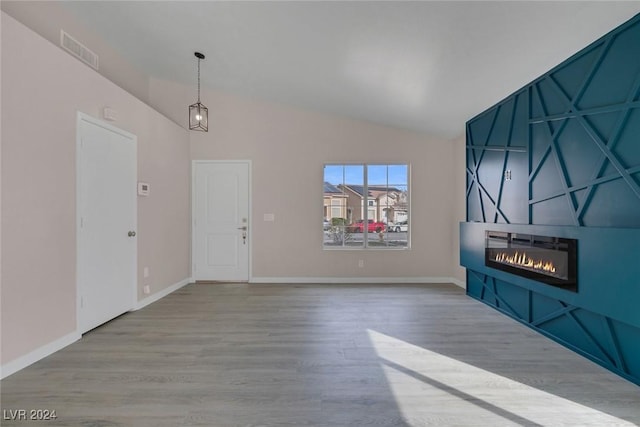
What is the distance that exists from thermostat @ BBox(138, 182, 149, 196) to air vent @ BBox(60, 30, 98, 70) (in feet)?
5.05

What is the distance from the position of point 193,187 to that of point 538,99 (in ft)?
16.5

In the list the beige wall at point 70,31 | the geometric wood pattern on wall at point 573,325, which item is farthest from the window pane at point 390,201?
the beige wall at point 70,31

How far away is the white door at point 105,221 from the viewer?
2.87 m

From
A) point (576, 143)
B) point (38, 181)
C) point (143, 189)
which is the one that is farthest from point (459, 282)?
point (38, 181)

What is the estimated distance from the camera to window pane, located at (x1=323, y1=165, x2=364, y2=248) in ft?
17.0

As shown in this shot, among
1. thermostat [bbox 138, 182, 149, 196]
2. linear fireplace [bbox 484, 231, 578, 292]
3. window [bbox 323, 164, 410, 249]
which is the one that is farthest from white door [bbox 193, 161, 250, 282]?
linear fireplace [bbox 484, 231, 578, 292]

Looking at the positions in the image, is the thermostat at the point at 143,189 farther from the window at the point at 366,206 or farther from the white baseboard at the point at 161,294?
the window at the point at 366,206

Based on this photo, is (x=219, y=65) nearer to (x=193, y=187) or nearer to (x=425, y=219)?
(x=193, y=187)

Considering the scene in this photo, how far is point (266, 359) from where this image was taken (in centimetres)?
241

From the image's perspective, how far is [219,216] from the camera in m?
5.15

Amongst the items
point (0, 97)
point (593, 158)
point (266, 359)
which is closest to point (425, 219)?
point (593, 158)

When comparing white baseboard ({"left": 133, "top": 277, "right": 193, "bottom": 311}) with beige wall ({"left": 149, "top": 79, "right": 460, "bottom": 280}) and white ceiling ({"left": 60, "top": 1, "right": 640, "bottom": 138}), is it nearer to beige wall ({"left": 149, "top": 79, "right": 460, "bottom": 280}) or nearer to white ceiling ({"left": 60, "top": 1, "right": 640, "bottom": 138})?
beige wall ({"left": 149, "top": 79, "right": 460, "bottom": 280})

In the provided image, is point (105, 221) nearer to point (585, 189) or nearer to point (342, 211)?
point (342, 211)

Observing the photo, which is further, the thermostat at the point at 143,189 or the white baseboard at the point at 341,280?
the white baseboard at the point at 341,280
